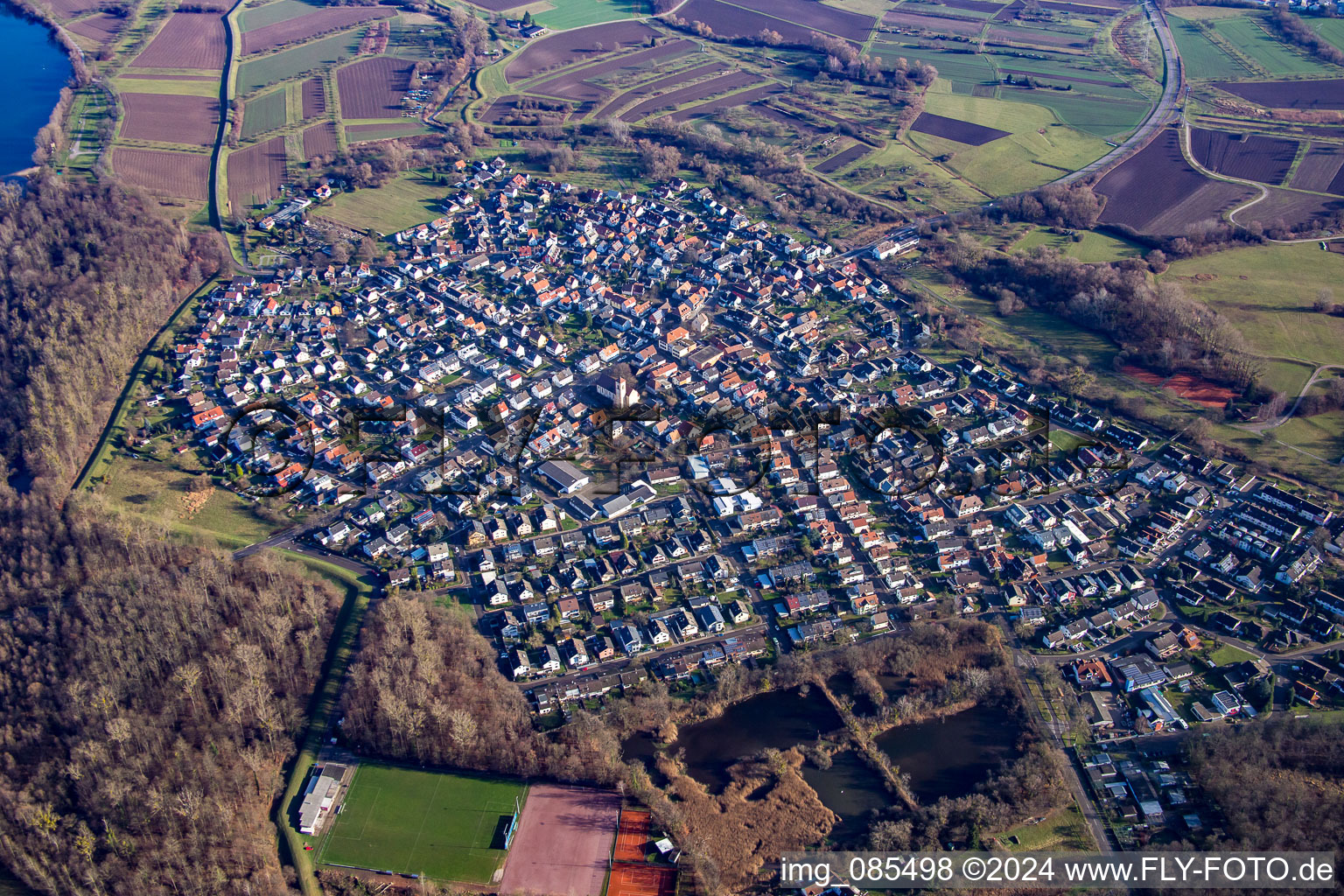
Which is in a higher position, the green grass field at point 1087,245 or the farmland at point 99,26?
the farmland at point 99,26

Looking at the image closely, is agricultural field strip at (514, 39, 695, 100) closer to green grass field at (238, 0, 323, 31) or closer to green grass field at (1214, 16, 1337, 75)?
green grass field at (238, 0, 323, 31)

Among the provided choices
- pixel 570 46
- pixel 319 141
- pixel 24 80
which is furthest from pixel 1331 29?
pixel 24 80

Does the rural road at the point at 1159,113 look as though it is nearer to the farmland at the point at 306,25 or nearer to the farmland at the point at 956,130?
the farmland at the point at 956,130

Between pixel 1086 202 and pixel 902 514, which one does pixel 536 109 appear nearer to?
pixel 1086 202

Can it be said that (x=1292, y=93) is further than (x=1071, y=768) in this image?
Yes

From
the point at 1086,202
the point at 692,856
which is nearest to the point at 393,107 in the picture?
the point at 1086,202

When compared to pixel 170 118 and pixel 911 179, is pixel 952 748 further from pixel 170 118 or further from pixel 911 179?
pixel 170 118

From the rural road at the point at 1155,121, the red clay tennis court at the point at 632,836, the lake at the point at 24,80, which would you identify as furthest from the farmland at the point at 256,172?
the red clay tennis court at the point at 632,836
